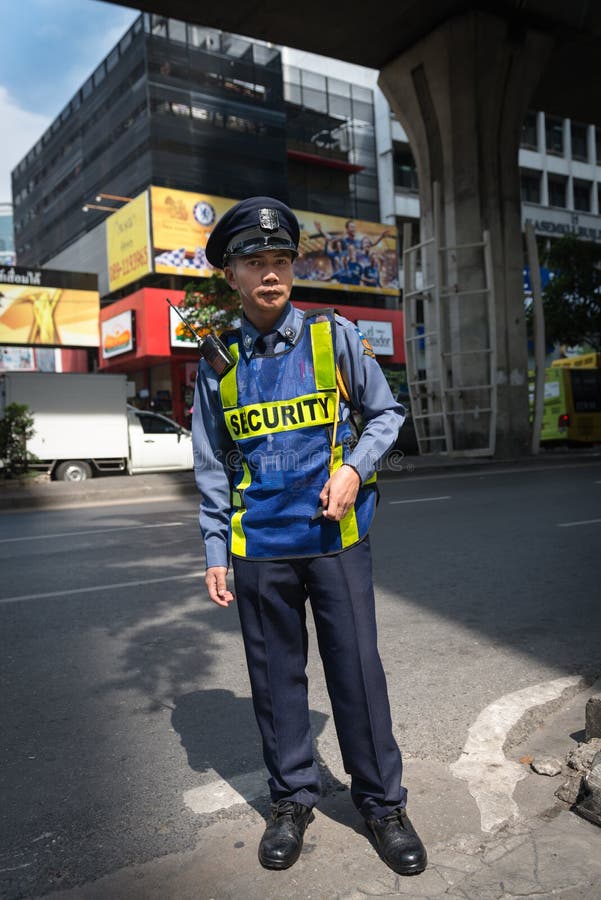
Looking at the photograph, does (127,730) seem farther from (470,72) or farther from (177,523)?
(470,72)

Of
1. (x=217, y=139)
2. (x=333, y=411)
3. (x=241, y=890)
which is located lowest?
(x=241, y=890)

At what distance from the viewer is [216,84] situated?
110 ft

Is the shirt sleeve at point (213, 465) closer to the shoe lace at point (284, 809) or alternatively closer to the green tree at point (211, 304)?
the shoe lace at point (284, 809)

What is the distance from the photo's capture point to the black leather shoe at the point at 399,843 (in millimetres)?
2084

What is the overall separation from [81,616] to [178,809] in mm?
2649

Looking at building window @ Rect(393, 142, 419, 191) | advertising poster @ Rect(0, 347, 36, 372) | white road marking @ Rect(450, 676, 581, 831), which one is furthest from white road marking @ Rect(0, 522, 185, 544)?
building window @ Rect(393, 142, 419, 191)

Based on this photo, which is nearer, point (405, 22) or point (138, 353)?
point (405, 22)

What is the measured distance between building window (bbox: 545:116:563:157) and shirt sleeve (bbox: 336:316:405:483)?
46.6 metres

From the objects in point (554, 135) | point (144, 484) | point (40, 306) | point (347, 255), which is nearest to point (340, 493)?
point (144, 484)

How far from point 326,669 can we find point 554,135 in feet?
157

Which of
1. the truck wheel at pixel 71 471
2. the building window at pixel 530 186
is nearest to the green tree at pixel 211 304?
the truck wheel at pixel 71 471

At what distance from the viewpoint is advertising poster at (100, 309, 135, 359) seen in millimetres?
29078

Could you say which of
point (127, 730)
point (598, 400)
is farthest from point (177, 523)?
point (598, 400)

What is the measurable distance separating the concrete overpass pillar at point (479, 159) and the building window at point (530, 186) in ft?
87.9
